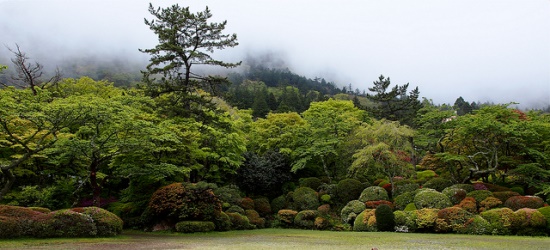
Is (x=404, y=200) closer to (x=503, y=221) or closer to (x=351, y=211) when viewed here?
(x=351, y=211)

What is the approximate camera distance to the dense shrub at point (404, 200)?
907 inches

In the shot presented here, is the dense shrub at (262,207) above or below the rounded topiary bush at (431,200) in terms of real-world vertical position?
below

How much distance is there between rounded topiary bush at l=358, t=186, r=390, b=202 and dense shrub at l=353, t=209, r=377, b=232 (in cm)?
278

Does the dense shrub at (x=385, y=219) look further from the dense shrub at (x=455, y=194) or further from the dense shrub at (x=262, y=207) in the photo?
the dense shrub at (x=262, y=207)

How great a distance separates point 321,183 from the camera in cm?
2942

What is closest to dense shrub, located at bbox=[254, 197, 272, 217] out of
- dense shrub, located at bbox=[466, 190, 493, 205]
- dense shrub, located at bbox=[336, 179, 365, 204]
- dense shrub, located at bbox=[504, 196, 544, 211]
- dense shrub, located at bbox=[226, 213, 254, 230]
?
dense shrub, located at bbox=[226, 213, 254, 230]

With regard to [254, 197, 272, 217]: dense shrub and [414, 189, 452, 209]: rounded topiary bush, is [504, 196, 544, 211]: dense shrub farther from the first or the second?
[254, 197, 272, 217]: dense shrub

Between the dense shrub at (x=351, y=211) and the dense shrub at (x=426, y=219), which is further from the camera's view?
the dense shrub at (x=351, y=211)

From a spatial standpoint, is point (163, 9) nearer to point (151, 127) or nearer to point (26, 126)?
point (151, 127)

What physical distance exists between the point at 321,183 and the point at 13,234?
20.5m

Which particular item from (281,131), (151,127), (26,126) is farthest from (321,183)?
(26,126)

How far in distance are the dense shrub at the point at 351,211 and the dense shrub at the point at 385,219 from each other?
317 cm

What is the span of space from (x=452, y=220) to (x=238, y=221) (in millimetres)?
11821

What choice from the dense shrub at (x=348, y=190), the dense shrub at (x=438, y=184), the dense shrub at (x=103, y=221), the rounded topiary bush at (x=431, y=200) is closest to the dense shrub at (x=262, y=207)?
the dense shrub at (x=348, y=190)
